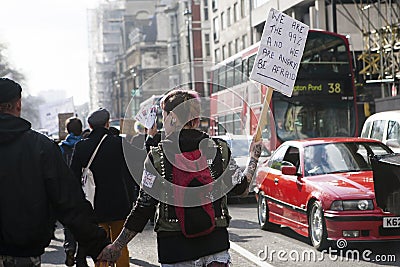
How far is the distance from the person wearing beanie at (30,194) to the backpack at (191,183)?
1.76ft

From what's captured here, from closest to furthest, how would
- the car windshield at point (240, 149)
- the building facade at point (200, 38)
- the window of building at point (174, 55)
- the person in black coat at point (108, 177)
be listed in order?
the person in black coat at point (108, 177) < the car windshield at point (240, 149) < the building facade at point (200, 38) < the window of building at point (174, 55)

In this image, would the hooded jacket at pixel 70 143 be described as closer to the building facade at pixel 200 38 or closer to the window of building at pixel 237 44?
the building facade at pixel 200 38

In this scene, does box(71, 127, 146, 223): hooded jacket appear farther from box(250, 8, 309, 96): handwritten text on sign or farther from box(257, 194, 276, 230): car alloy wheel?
box(257, 194, 276, 230): car alloy wheel

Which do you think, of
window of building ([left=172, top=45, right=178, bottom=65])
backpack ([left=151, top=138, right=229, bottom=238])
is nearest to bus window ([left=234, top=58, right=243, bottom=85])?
A: backpack ([left=151, top=138, right=229, bottom=238])

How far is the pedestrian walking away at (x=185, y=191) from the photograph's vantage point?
4.56 m

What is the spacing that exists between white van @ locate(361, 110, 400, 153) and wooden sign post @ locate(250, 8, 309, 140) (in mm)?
9408

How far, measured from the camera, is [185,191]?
4.59 metres

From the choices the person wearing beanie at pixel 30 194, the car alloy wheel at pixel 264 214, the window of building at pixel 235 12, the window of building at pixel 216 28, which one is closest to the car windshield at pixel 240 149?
the car alloy wheel at pixel 264 214

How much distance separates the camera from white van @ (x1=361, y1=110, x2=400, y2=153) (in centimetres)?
1570

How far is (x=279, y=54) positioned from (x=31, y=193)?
99.3 inches

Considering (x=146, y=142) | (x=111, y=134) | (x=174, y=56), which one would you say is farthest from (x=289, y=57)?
(x=174, y=56)

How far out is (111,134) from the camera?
7.66m

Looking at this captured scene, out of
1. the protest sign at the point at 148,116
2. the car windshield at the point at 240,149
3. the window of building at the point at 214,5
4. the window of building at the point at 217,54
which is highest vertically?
the window of building at the point at 214,5

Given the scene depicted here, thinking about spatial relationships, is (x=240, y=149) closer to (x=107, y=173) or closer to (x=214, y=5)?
(x=107, y=173)
